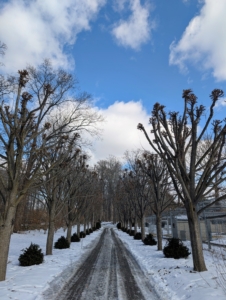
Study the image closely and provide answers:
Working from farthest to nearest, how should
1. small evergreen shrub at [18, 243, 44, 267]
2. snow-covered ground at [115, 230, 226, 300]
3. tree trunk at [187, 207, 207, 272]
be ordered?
small evergreen shrub at [18, 243, 44, 267]
tree trunk at [187, 207, 207, 272]
snow-covered ground at [115, 230, 226, 300]

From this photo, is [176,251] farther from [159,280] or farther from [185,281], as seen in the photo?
[185,281]

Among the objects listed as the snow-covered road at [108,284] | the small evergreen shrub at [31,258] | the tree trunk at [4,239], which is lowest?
the snow-covered road at [108,284]

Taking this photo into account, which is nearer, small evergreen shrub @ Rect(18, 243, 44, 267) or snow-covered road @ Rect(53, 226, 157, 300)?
snow-covered road @ Rect(53, 226, 157, 300)

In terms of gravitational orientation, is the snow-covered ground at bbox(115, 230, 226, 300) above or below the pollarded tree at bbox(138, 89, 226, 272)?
below

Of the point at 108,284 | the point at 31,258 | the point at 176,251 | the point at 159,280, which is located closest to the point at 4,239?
the point at 31,258

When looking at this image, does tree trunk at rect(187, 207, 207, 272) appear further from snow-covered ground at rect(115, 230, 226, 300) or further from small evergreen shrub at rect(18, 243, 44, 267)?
small evergreen shrub at rect(18, 243, 44, 267)

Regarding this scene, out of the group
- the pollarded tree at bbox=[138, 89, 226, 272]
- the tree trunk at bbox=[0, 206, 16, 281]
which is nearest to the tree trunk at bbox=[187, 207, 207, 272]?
the pollarded tree at bbox=[138, 89, 226, 272]

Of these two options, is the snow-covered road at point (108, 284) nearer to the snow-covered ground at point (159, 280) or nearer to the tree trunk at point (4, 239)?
the snow-covered ground at point (159, 280)

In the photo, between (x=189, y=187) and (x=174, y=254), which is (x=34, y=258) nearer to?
(x=174, y=254)

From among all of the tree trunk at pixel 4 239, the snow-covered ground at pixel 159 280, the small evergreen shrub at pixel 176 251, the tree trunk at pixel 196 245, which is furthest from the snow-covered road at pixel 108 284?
the tree trunk at pixel 4 239

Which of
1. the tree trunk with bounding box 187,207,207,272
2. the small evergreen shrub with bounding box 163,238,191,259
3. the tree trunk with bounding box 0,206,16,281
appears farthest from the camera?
the small evergreen shrub with bounding box 163,238,191,259

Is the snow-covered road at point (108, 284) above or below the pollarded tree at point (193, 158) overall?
below

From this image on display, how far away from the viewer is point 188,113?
330 inches

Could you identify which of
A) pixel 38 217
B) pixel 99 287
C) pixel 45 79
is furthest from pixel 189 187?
pixel 38 217
